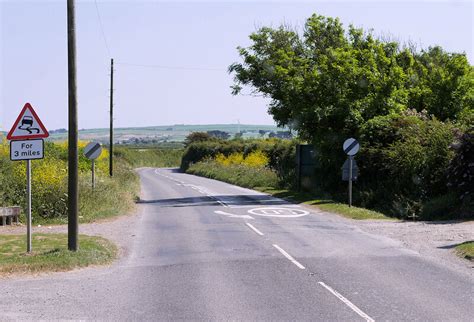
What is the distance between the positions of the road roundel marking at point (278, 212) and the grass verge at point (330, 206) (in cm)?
132

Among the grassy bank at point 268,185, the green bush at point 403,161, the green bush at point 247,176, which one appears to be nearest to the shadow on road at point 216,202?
the grassy bank at point 268,185

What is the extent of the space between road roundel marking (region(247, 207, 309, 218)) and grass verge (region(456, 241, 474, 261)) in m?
8.85

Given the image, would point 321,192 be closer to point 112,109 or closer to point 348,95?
point 348,95

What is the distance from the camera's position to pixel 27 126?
12852mm

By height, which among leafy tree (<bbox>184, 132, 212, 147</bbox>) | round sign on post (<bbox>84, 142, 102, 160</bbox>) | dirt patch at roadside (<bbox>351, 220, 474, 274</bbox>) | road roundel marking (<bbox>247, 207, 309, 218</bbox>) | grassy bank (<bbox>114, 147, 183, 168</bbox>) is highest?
round sign on post (<bbox>84, 142, 102, 160</bbox>)

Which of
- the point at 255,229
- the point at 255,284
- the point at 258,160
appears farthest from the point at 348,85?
the point at 258,160

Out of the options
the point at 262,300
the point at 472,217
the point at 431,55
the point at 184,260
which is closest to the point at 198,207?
the point at 472,217

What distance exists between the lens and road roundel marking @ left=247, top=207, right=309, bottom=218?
73.2 feet

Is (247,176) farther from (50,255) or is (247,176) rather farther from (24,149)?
(50,255)

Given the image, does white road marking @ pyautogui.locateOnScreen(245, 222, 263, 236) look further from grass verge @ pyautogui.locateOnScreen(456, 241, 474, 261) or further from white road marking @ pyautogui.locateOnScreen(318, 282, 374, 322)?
white road marking @ pyautogui.locateOnScreen(318, 282, 374, 322)

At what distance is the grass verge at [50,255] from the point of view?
11.6 meters

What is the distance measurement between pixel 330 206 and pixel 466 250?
12077 millimetres

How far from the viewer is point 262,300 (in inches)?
352

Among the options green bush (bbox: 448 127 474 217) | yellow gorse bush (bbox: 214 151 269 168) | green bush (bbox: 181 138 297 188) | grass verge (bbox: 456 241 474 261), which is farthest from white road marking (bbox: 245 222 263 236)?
yellow gorse bush (bbox: 214 151 269 168)
